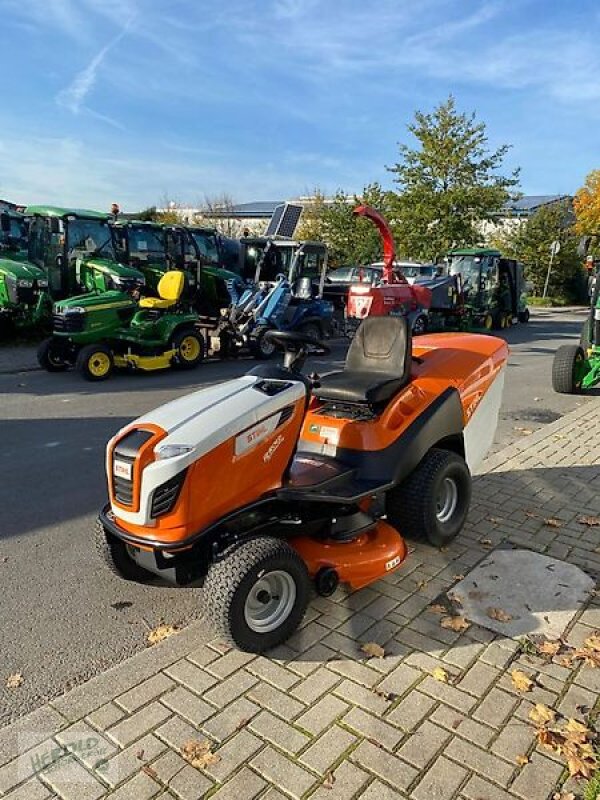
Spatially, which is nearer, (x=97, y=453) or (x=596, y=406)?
(x=97, y=453)

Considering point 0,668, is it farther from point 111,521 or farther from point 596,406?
point 596,406

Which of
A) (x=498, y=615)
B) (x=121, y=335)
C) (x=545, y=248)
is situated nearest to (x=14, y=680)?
(x=498, y=615)

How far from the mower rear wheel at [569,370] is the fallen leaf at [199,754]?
7653 millimetres

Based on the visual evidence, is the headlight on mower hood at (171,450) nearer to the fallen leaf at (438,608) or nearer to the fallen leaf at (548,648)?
the fallen leaf at (438,608)

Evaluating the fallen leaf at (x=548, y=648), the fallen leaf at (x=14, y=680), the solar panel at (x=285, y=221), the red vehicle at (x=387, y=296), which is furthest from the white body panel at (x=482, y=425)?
the solar panel at (x=285, y=221)

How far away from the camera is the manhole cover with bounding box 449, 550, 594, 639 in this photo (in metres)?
2.92

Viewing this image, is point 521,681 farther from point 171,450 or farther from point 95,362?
point 95,362

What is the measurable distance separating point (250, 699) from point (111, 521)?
40.8 inches

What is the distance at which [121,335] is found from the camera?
934cm

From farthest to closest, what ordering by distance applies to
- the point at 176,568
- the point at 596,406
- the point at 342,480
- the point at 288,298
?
the point at 288,298 → the point at 596,406 → the point at 342,480 → the point at 176,568

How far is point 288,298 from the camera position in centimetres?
1141

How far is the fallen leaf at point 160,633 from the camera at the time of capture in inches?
112

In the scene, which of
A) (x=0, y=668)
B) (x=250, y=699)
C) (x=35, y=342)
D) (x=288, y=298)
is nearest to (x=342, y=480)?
(x=250, y=699)

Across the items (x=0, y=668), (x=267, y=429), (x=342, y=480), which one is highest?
(x=267, y=429)
